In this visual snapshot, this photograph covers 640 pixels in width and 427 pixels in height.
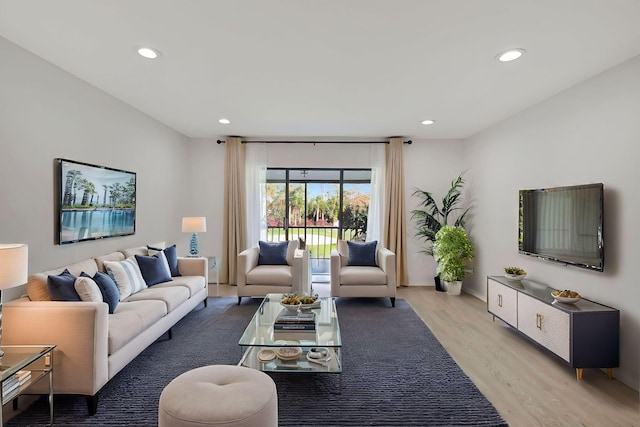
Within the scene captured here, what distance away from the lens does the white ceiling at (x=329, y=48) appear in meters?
2.05

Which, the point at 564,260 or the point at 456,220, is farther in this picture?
the point at 456,220

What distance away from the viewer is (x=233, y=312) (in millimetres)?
4191

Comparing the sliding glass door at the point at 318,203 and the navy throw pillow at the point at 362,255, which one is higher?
the sliding glass door at the point at 318,203

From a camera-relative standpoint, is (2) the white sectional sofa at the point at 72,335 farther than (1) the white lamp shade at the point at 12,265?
Yes

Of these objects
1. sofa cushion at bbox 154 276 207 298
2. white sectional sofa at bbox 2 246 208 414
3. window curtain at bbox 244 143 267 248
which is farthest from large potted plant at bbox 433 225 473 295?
white sectional sofa at bbox 2 246 208 414

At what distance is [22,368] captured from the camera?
183cm

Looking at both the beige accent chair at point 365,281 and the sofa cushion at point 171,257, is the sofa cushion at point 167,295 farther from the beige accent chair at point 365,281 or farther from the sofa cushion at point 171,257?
the beige accent chair at point 365,281

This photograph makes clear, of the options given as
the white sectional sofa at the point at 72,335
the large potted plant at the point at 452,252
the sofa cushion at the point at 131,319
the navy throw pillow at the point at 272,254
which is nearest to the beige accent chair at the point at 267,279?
the navy throw pillow at the point at 272,254

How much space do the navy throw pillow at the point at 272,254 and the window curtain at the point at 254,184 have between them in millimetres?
763

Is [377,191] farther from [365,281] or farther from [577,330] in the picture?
[577,330]

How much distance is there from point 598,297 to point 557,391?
978 mm

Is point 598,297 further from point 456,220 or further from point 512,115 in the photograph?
point 456,220

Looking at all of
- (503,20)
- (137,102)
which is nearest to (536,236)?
(503,20)

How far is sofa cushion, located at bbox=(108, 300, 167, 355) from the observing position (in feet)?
7.77
